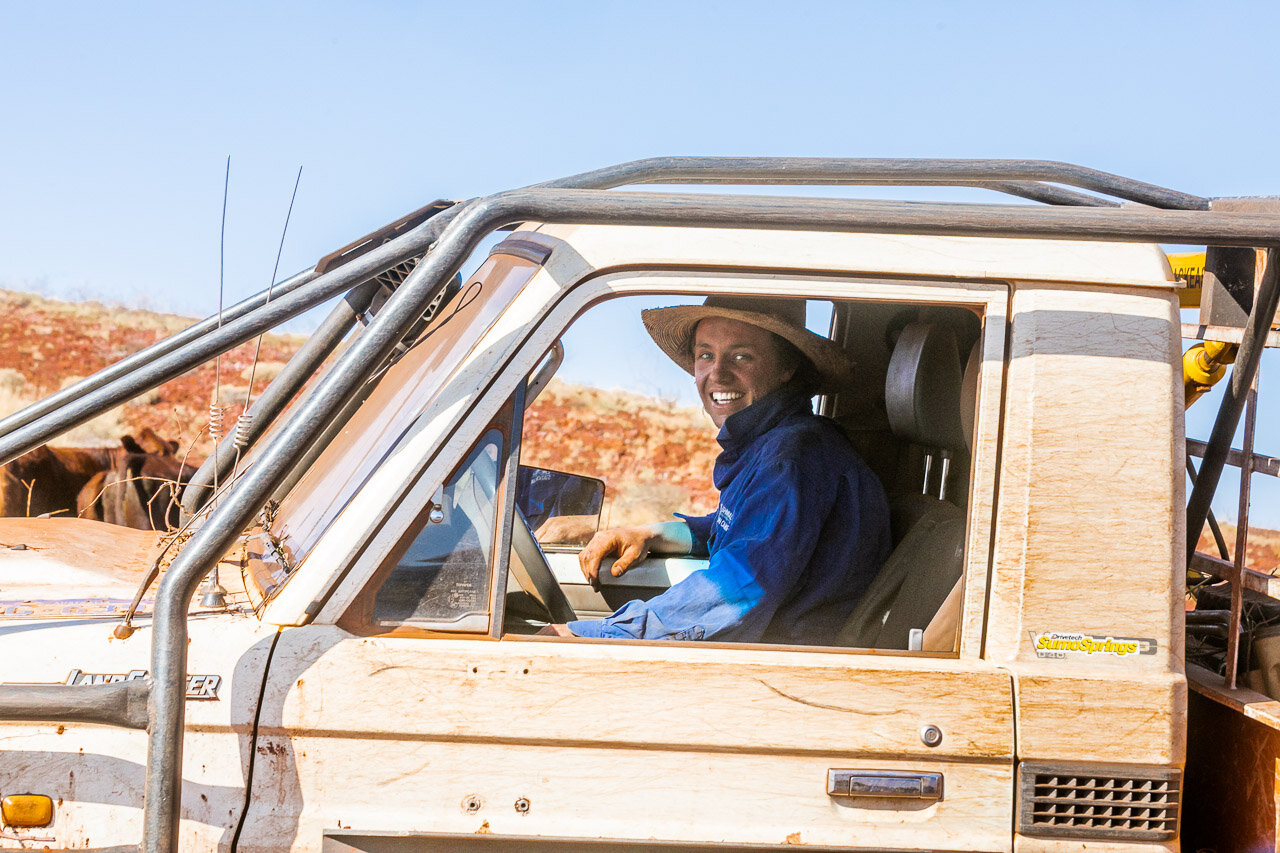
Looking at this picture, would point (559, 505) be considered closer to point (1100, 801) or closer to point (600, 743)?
point (600, 743)

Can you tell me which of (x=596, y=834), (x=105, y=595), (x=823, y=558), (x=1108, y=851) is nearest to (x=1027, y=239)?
(x=823, y=558)

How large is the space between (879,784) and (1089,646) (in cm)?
44

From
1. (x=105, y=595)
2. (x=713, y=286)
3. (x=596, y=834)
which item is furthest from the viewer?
(x=105, y=595)

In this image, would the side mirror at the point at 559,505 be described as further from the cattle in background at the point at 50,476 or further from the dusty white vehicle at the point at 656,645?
the cattle in background at the point at 50,476

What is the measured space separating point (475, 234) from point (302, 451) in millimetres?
478

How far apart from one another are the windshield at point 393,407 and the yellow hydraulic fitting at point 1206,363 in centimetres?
200

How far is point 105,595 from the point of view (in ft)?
6.73

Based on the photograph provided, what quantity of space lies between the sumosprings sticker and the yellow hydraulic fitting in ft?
4.43

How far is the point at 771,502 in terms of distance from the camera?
2.33m

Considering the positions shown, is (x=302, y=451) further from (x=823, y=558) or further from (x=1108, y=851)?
(x=1108, y=851)

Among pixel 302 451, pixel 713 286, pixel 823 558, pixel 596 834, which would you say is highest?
pixel 713 286

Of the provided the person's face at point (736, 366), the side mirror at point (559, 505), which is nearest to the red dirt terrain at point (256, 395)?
the side mirror at point (559, 505)

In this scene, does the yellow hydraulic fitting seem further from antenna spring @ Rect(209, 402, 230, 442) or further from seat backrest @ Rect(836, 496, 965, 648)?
antenna spring @ Rect(209, 402, 230, 442)

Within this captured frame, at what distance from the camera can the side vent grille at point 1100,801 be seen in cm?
172
